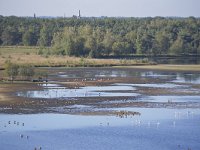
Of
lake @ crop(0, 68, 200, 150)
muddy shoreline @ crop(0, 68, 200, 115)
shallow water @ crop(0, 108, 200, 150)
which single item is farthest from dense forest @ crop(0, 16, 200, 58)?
shallow water @ crop(0, 108, 200, 150)

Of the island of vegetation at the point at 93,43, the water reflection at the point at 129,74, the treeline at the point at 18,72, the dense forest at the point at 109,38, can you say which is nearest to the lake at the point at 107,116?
the treeline at the point at 18,72

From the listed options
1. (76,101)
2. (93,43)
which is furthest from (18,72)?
(93,43)

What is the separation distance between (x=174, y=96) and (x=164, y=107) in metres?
9.40

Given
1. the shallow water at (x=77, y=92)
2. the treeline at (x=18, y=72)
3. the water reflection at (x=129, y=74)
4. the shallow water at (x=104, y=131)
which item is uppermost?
the treeline at (x=18, y=72)

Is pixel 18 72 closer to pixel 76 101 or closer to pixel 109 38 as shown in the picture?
pixel 76 101

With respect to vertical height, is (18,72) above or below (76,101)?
above

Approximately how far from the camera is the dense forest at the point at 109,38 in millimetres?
148125

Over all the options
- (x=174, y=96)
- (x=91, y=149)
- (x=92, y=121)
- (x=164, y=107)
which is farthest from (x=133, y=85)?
(x=91, y=149)

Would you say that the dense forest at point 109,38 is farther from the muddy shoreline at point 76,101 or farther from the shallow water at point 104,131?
the shallow water at point 104,131

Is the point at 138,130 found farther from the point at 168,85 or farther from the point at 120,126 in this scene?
the point at 168,85

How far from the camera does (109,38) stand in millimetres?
154375

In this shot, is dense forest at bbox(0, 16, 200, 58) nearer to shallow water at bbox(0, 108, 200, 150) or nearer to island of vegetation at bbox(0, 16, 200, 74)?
island of vegetation at bbox(0, 16, 200, 74)

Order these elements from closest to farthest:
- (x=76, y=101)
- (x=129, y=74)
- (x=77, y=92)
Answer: (x=76, y=101)
(x=77, y=92)
(x=129, y=74)

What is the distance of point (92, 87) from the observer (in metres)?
86.4
